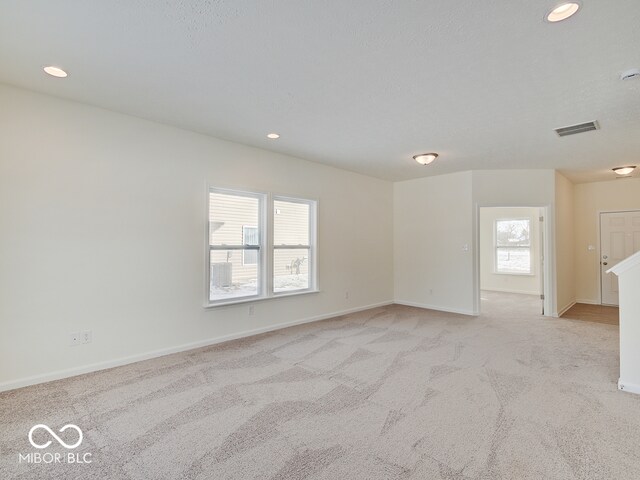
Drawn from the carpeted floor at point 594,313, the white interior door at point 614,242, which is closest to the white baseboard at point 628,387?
the carpeted floor at point 594,313

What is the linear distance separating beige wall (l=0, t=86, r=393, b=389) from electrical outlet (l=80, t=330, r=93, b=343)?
54 mm

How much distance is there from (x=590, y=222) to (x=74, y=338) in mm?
9193

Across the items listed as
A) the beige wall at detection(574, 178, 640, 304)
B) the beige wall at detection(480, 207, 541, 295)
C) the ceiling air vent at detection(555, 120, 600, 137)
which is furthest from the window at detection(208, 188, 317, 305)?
the beige wall at detection(574, 178, 640, 304)

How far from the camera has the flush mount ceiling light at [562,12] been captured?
1.83 metres

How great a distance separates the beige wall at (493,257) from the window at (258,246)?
5795 mm

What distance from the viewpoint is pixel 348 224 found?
19.6 ft

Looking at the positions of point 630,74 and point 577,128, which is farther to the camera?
point 577,128

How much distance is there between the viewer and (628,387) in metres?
2.85

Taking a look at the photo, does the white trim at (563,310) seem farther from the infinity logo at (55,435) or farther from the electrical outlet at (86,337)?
the electrical outlet at (86,337)

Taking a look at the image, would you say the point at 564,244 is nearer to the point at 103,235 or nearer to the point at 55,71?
the point at 103,235

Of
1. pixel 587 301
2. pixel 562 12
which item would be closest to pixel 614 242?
pixel 587 301

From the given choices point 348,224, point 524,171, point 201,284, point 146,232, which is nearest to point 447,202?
point 524,171

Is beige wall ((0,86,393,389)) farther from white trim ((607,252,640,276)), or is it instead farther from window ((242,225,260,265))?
white trim ((607,252,640,276))

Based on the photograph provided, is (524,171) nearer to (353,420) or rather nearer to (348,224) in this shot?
(348,224)
